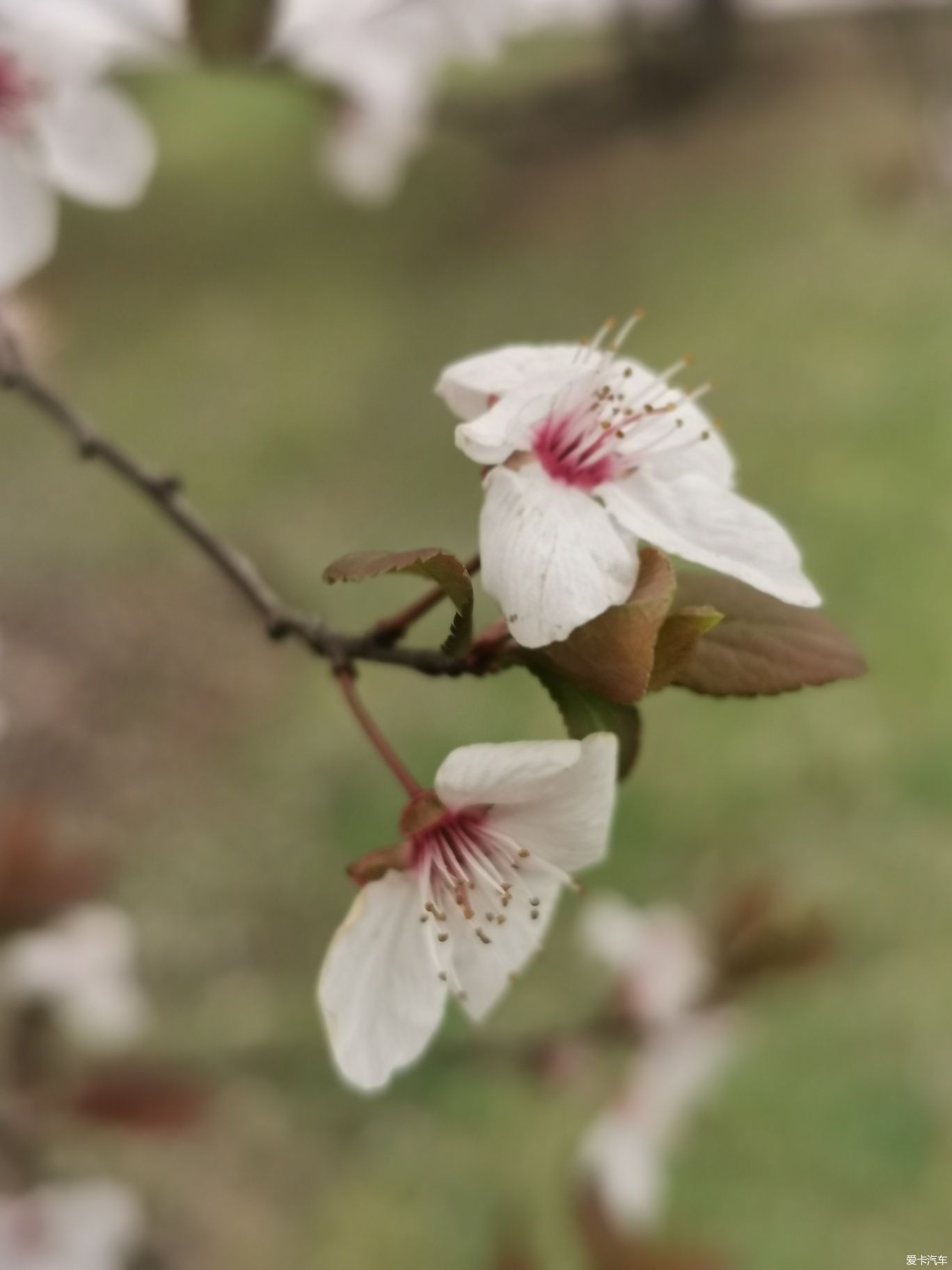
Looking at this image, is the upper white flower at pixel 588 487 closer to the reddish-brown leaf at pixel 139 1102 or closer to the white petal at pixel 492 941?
the white petal at pixel 492 941

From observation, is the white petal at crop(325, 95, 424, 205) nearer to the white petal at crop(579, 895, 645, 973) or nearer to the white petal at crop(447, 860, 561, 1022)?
the white petal at crop(579, 895, 645, 973)

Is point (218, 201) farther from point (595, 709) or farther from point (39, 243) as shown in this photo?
point (595, 709)

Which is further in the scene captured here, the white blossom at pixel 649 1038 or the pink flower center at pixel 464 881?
the white blossom at pixel 649 1038

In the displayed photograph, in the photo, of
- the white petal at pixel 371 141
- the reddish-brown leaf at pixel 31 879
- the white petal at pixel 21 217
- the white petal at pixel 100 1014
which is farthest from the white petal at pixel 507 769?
the white petal at pixel 371 141

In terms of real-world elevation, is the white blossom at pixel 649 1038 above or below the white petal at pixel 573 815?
below

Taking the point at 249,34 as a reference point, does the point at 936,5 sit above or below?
above

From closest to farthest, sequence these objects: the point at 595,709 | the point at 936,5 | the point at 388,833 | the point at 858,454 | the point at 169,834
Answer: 1. the point at 595,709
2. the point at 388,833
3. the point at 169,834
4. the point at 858,454
5. the point at 936,5

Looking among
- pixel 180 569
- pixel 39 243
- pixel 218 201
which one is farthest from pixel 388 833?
pixel 218 201

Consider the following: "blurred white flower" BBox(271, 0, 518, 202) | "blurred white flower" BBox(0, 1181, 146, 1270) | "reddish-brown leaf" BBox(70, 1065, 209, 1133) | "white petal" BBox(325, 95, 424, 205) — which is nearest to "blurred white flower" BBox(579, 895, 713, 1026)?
"reddish-brown leaf" BBox(70, 1065, 209, 1133)
